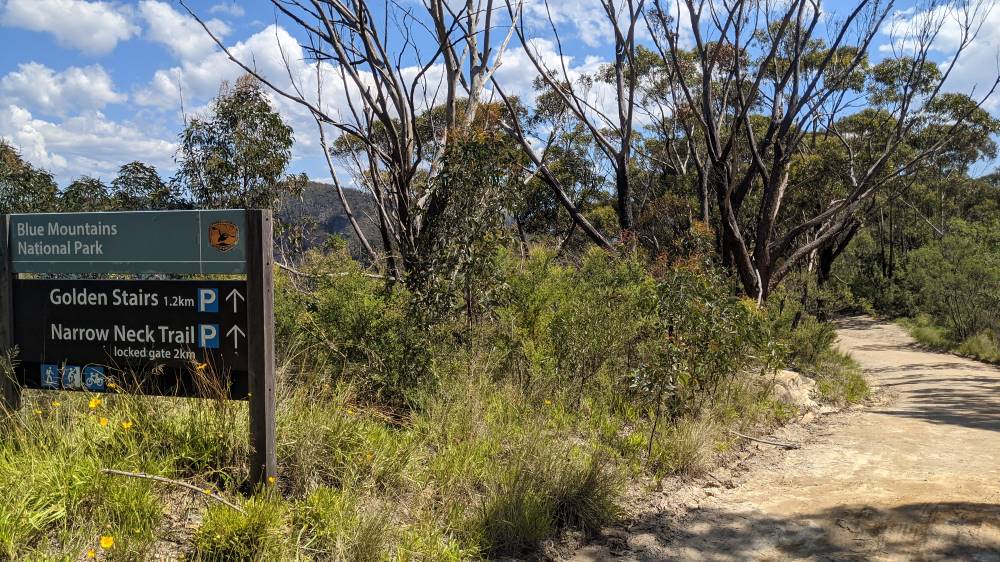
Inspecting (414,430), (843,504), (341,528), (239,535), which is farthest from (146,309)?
(843,504)

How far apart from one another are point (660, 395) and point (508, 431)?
142cm

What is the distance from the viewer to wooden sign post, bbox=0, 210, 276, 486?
A: 4.10m

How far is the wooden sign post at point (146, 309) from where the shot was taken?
4.10 meters

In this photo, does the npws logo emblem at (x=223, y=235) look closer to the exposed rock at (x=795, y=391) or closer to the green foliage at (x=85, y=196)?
the exposed rock at (x=795, y=391)

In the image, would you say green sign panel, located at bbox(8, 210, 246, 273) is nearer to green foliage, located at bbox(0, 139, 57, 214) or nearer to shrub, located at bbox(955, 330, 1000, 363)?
green foliage, located at bbox(0, 139, 57, 214)

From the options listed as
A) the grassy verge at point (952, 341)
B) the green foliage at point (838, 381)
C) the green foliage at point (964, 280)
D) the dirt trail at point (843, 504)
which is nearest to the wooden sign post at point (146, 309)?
the dirt trail at point (843, 504)

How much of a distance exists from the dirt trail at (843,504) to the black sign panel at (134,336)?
236 cm

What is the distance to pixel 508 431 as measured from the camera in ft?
18.4

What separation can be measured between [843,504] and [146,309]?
4689 mm

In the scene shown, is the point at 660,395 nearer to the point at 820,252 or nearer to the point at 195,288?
the point at 195,288

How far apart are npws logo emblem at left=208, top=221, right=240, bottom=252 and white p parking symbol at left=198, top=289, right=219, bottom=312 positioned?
24cm

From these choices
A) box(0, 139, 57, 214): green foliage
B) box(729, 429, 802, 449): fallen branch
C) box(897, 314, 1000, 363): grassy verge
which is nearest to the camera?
box(729, 429, 802, 449): fallen branch

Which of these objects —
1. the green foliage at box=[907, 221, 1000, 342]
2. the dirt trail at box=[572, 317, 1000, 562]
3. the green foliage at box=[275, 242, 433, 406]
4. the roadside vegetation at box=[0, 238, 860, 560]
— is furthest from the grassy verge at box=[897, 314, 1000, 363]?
the green foliage at box=[275, 242, 433, 406]

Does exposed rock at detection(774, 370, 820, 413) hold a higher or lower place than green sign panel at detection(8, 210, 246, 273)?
lower
